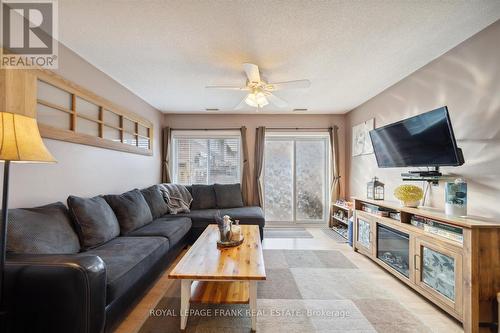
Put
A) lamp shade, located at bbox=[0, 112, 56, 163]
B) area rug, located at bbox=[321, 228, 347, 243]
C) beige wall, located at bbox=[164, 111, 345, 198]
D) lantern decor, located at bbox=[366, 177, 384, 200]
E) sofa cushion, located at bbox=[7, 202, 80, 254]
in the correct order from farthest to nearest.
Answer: beige wall, located at bbox=[164, 111, 345, 198]
area rug, located at bbox=[321, 228, 347, 243]
lantern decor, located at bbox=[366, 177, 384, 200]
sofa cushion, located at bbox=[7, 202, 80, 254]
lamp shade, located at bbox=[0, 112, 56, 163]

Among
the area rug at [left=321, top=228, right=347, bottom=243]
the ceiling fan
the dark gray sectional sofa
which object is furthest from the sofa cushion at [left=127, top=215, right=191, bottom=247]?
the area rug at [left=321, top=228, right=347, bottom=243]

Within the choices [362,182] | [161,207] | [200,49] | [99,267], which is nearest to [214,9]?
[200,49]

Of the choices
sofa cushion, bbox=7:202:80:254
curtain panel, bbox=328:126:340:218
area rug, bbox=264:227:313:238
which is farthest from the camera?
curtain panel, bbox=328:126:340:218

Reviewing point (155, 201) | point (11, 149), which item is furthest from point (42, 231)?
point (155, 201)

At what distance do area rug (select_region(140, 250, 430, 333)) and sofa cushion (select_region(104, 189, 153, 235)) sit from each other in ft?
2.82

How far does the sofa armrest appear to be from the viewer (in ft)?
3.77

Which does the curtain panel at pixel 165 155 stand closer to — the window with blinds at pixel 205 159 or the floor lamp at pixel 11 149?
the window with blinds at pixel 205 159

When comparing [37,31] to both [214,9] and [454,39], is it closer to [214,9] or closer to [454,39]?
[214,9]

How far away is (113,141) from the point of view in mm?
2891

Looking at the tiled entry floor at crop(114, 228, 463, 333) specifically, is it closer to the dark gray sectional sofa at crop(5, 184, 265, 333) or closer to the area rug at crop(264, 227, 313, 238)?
the dark gray sectional sofa at crop(5, 184, 265, 333)

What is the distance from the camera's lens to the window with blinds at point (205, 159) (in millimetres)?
4707

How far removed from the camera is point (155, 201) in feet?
10.8

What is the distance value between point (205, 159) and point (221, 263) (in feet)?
10.7

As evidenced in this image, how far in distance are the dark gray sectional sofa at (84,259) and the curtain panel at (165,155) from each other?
51.5 inches
